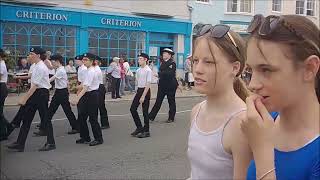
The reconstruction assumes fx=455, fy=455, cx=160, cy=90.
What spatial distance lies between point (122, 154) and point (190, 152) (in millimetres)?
5347

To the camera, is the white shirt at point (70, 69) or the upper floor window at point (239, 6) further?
the upper floor window at point (239, 6)

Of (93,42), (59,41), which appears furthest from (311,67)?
(93,42)


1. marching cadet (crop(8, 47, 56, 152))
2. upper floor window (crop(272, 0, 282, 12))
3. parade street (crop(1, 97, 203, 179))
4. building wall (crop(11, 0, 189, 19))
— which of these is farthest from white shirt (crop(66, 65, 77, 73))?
upper floor window (crop(272, 0, 282, 12))

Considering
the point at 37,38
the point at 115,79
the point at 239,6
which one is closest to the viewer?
the point at 115,79

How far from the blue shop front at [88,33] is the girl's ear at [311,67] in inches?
757

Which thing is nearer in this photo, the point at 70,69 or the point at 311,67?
the point at 311,67

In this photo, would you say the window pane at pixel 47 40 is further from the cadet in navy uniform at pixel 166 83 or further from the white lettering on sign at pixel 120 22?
the cadet in navy uniform at pixel 166 83

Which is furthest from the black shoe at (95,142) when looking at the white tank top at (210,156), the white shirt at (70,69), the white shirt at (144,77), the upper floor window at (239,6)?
the upper floor window at (239,6)

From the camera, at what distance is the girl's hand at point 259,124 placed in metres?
1.50

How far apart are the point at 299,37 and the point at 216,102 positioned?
0.93 meters

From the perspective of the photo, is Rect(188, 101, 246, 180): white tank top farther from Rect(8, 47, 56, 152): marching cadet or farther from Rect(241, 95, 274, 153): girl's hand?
Rect(8, 47, 56, 152): marching cadet

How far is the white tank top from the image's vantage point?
2182 millimetres

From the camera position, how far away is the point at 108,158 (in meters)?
7.27

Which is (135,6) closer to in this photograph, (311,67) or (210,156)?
(210,156)
